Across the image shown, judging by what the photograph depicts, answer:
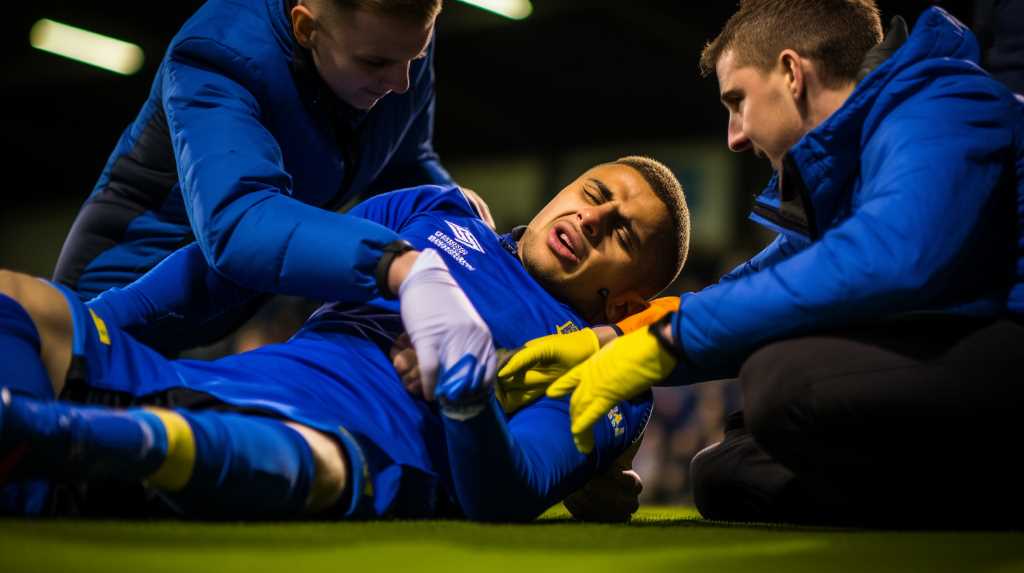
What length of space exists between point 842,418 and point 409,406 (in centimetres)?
59

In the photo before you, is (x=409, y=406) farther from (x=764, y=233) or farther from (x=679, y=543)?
(x=764, y=233)

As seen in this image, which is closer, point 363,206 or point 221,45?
point 221,45

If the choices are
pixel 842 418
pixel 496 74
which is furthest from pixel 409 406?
pixel 496 74

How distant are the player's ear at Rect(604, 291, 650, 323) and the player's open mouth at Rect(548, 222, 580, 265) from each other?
0.40 feet

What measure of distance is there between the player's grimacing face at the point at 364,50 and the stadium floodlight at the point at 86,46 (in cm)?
612

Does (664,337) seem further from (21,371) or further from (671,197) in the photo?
(21,371)

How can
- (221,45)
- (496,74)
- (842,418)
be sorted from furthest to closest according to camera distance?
1. (496,74)
2. (221,45)
3. (842,418)

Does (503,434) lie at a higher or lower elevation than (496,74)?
higher

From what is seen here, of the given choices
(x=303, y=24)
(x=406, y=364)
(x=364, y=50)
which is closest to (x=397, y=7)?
(x=364, y=50)

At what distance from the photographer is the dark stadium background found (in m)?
5.45

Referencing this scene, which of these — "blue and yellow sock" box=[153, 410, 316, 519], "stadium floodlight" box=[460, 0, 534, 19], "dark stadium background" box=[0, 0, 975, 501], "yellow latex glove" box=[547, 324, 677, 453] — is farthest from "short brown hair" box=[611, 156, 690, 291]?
"stadium floodlight" box=[460, 0, 534, 19]

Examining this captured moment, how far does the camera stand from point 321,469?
4.00 ft

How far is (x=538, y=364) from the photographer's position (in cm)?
153

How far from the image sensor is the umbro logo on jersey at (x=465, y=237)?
171cm
